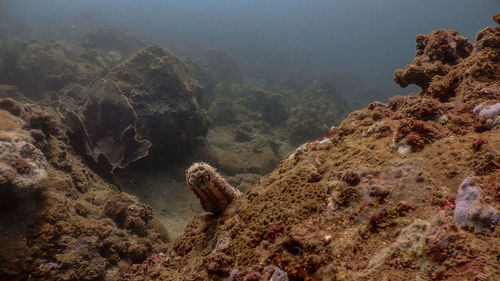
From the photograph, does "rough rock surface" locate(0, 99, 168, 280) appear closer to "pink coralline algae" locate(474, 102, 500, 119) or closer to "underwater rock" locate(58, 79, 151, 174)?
"underwater rock" locate(58, 79, 151, 174)

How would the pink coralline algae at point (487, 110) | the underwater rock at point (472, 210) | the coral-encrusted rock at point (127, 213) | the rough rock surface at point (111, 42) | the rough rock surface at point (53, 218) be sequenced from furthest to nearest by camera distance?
1. the rough rock surface at point (111, 42)
2. the coral-encrusted rock at point (127, 213)
3. the rough rock surface at point (53, 218)
4. the pink coralline algae at point (487, 110)
5. the underwater rock at point (472, 210)

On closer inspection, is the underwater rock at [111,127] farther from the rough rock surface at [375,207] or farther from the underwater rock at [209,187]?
the rough rock surface at [375,207]

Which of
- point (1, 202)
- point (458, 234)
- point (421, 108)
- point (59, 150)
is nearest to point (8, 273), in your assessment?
point (1, 202)

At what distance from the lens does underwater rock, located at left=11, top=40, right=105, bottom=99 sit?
12.7 meters

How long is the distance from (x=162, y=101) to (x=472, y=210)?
8.99 m

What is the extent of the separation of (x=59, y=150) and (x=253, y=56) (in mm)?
44069

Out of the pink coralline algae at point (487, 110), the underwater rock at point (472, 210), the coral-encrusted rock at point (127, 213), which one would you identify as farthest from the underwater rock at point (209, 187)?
the pink coralline algae at point (487, 110)

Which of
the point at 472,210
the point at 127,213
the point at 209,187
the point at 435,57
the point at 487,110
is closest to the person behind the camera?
the point at 472,210

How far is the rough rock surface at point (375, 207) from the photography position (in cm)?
174

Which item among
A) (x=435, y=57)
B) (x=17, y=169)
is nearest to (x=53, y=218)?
(x=17, y=169)

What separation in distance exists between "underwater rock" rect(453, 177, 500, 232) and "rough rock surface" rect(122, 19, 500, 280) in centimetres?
4

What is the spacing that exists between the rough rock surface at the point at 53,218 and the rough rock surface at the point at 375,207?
0.70m

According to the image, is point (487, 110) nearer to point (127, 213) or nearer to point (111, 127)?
point (127, 213)

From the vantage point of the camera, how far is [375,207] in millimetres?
2262
